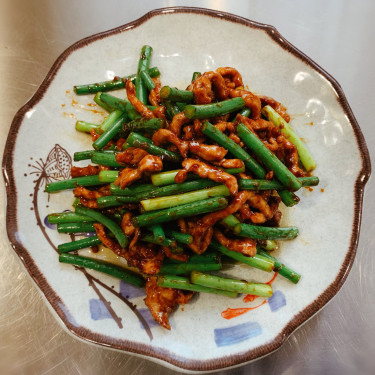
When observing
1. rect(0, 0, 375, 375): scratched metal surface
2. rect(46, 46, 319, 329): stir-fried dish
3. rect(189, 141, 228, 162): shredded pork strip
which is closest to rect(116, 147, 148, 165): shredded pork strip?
rect(46, 46, 319, 329): stir-fried dish

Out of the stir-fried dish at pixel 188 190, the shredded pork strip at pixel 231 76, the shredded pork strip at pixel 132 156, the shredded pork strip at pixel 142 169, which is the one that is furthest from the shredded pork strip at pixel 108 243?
the shredded pork strip at pixel 231 76

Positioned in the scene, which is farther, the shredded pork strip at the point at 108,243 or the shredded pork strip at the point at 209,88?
the shredded pork strip at the point at 108,243

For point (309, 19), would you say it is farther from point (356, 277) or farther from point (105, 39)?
point (356, 277)

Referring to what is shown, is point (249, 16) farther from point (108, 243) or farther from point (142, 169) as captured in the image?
point (108, 243)

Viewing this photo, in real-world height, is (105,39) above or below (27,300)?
above

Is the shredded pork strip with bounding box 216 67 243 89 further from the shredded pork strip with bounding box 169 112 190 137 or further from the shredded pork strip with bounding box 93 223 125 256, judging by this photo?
the shredded pork strip with bounding box 93 223 125 256

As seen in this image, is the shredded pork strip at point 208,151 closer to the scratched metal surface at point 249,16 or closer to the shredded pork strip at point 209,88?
the shredded pork strip at point 209,88

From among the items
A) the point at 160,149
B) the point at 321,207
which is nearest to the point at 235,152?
the point at 160,149
